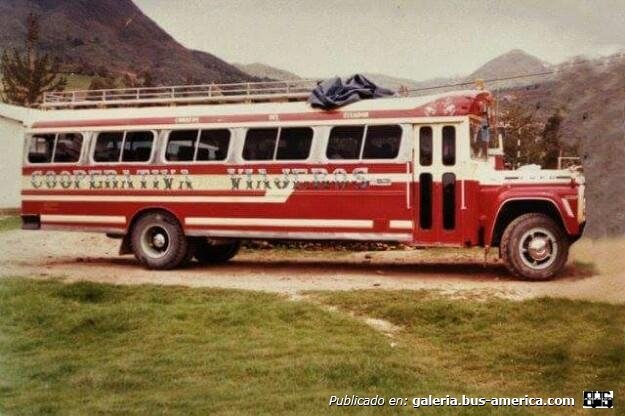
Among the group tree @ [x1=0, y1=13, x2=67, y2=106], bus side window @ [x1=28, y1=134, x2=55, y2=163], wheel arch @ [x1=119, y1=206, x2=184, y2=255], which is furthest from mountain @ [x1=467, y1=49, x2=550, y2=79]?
bus side window @ [x1=28, y1=134, x2=55, y2=163]

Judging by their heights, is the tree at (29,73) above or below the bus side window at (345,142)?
above

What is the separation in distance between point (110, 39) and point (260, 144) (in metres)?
2.72

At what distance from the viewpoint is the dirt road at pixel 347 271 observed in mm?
6797

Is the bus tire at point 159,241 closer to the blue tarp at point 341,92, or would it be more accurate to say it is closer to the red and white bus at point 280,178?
the red and white bus at point 280,178

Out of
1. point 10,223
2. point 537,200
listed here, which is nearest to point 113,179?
point 537,200

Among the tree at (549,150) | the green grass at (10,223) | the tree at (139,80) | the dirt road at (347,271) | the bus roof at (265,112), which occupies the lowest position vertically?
the dirt road at (347,271)

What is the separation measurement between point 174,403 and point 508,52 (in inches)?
139

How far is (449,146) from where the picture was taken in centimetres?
905

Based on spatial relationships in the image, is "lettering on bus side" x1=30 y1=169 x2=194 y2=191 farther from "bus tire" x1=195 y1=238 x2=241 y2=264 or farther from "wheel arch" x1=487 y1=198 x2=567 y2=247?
"wheel arch" x1=487 y1=198 x2=567 y2=247

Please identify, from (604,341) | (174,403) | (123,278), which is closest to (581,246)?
(604,341)

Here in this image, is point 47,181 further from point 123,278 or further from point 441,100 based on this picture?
point 441,100

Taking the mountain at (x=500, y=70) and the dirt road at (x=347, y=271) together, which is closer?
the mountain at (x=500, y=70)

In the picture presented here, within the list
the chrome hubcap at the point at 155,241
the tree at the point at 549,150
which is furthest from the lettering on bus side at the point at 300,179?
the tree at the point at 549,150

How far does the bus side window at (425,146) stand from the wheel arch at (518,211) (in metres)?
0.99
